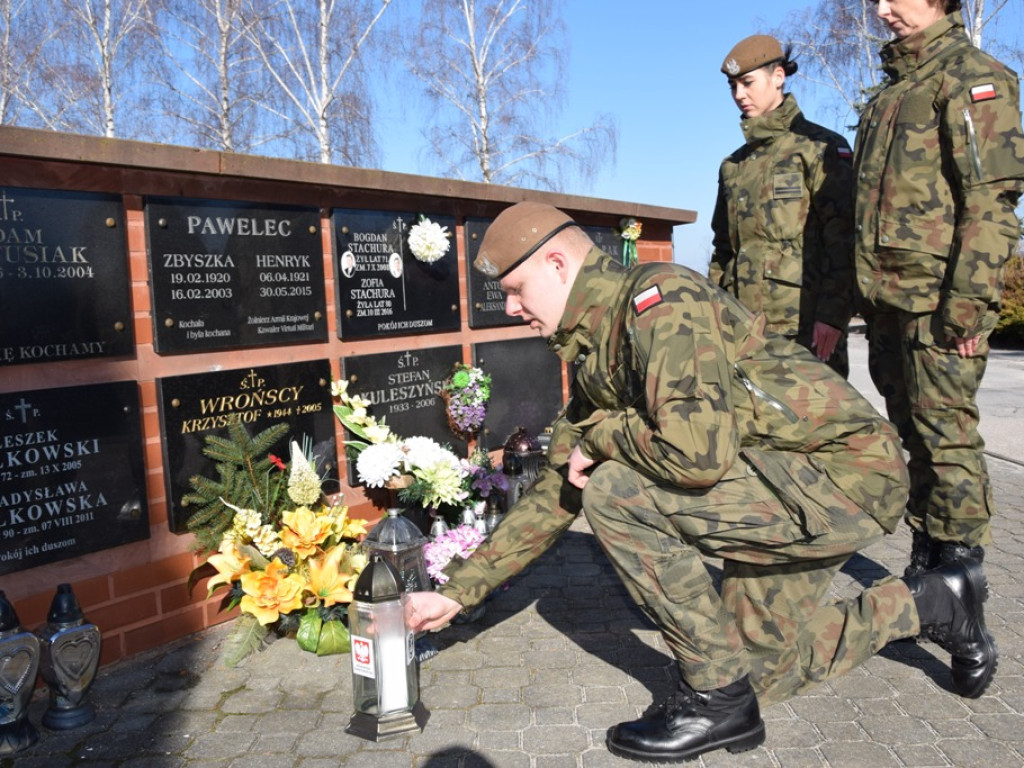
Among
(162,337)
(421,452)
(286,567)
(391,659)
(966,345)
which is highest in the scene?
(162,337)

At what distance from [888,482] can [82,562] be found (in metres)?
2.69

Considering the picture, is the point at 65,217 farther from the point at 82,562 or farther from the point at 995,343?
the point at 995,343

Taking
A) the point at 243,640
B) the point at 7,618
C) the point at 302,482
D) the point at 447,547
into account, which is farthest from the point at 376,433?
the point at 7,618

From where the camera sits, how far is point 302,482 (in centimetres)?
368

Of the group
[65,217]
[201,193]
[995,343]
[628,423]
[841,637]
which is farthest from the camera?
[995,343]

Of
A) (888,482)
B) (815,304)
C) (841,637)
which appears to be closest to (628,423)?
(888,482)

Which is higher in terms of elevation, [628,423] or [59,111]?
[59,111]

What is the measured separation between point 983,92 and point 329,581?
2.88 metres

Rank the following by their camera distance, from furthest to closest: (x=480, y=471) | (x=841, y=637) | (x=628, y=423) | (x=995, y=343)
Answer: (x=995, y=343) → (x=480, y=471) → (x=841, y=637) → (x=628, y=423)

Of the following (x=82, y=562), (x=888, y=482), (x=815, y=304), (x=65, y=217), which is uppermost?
(x=65, y=217)

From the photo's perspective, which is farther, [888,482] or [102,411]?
[102,411]

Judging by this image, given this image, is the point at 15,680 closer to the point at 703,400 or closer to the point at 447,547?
the point at 447,547

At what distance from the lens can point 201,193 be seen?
3629mm

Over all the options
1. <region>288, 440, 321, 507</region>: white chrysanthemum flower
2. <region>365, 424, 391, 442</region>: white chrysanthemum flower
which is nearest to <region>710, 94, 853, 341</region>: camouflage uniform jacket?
<region>365, 424, 391, 442</region>: white chrysanthemum flower
